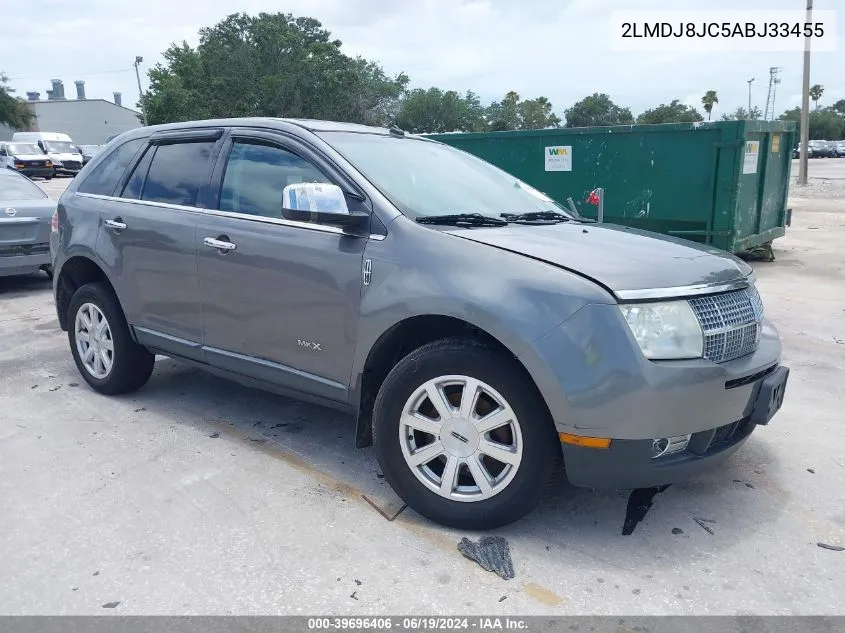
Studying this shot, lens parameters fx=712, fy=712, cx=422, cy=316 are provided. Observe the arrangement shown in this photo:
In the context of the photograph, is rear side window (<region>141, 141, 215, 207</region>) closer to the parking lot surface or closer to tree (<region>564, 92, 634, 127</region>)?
the parking lot surface

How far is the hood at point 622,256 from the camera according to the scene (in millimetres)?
2828

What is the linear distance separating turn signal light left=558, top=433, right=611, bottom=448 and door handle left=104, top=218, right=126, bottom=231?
3179 millimetres

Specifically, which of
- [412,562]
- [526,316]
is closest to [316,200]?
[526,316]

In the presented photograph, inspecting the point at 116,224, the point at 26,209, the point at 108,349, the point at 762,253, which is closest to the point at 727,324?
the point at 116,224

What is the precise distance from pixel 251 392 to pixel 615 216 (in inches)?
266

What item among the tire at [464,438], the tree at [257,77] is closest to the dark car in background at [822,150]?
the tree at [257,77]

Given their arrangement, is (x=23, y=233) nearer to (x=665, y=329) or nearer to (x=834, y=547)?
(x=665, y=329)

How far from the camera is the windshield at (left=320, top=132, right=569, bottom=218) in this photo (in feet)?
11.6

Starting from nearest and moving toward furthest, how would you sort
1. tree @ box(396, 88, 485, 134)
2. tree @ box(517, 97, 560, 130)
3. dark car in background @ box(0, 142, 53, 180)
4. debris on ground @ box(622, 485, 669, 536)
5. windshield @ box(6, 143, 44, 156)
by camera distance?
1. debris on ground @ box(622, 485, 669, 536)
2. dark car in background @ box(0, 142, 53, 180)
3. windshield @ box(6, 143, 44, 156)
4. tree @ box(396, 88, 485, 134)
5. tree @ box(517, 97, 560, 130)

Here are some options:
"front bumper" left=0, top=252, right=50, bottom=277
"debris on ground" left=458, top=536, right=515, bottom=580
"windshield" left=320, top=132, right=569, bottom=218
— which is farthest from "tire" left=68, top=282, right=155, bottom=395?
"front bumper" left=0, top=252, right=50, bottom=277

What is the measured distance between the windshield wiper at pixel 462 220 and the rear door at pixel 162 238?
151 centimetres

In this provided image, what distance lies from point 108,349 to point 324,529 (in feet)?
8.17

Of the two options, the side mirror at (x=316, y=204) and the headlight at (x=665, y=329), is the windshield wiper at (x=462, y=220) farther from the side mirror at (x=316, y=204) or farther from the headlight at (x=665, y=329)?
the headlight at (x=665, y=329)

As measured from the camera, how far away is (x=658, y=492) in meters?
3.43
